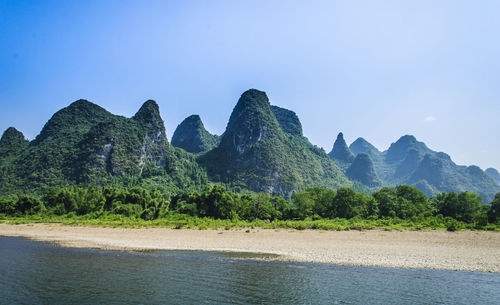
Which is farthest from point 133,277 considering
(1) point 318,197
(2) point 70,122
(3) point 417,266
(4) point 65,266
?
(2) point 70,122

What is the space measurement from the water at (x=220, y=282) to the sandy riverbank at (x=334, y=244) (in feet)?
7.15

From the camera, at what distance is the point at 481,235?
27922mm

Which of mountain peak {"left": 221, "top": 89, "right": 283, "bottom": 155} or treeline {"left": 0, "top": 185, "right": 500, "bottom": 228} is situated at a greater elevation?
mountain peak {"left": 221, "top": 89, "right": 283, "bottom": 155}

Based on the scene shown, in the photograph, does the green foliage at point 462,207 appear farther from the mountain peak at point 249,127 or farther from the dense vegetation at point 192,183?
the mountain peak at point 249,127

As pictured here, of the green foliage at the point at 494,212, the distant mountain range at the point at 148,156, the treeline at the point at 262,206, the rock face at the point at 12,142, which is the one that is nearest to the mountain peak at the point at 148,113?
the distant mountain range at the point at 148,156

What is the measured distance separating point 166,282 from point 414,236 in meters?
24.4

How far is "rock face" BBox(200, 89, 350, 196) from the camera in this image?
130m

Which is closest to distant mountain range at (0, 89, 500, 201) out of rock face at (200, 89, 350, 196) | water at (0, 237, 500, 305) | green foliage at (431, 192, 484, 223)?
rock face at (200, 89, 350, 196)

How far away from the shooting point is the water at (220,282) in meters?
11.2

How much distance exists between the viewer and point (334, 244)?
23.9 m

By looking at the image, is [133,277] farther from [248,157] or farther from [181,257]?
[248,157]

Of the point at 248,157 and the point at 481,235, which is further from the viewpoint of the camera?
the point at 248,157

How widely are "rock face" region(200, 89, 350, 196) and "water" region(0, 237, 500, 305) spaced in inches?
4253

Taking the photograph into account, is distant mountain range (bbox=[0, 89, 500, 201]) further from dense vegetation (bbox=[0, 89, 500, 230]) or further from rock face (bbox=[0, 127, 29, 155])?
dense vegetation (bbox=[0, 89, 500, 230])
